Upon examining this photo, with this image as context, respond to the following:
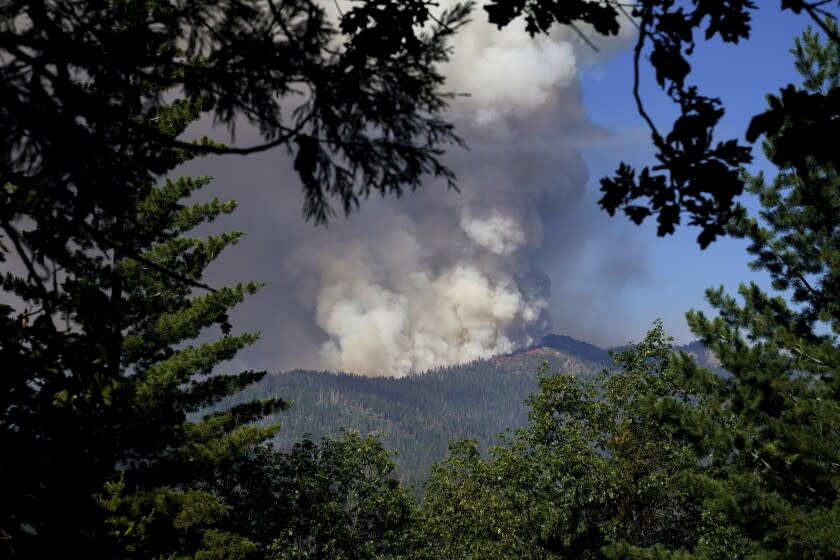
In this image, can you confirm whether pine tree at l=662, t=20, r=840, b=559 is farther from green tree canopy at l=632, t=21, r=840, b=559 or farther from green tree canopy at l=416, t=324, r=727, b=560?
green tree canopy at l=416, t=324, r=727, b=560

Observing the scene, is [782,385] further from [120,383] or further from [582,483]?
[120,383]

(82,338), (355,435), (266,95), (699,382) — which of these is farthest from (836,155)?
(355,435)

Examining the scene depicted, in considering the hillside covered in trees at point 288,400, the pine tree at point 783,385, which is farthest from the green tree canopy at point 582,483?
the pine tree at point 783,385

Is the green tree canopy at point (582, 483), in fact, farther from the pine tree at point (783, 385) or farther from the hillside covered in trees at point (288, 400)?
the pine tree at point (783, 385)

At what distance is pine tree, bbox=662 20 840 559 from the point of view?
12.4m

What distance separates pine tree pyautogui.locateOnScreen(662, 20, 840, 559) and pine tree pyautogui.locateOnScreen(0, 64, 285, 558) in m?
9.89

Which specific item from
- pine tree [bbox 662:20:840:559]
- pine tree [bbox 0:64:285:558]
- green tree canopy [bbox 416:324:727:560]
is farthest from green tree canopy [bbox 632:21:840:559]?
pine tree [bbox 0:64:285:558]

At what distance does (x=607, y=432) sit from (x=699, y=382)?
10.0 m

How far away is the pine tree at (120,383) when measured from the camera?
3.77m

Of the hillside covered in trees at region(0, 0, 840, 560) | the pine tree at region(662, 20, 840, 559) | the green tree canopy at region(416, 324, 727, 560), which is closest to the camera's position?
the hillside covered in trees at region(0, 0, 840, 560)

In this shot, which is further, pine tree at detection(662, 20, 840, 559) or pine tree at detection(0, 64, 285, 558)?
pine tree at detection(662, 20, 840, 559)

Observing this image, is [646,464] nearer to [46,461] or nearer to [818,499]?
[818,499]

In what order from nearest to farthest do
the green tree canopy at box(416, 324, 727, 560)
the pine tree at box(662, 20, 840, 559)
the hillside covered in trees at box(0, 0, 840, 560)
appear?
the hillside covered in trees at box(0, 0, 840, 560)
the pine tree at box(662, 20, 840, 559)
the green tree canopy at box(416, 324, 727, 560)

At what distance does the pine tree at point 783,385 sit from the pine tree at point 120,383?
9893 millimetres
